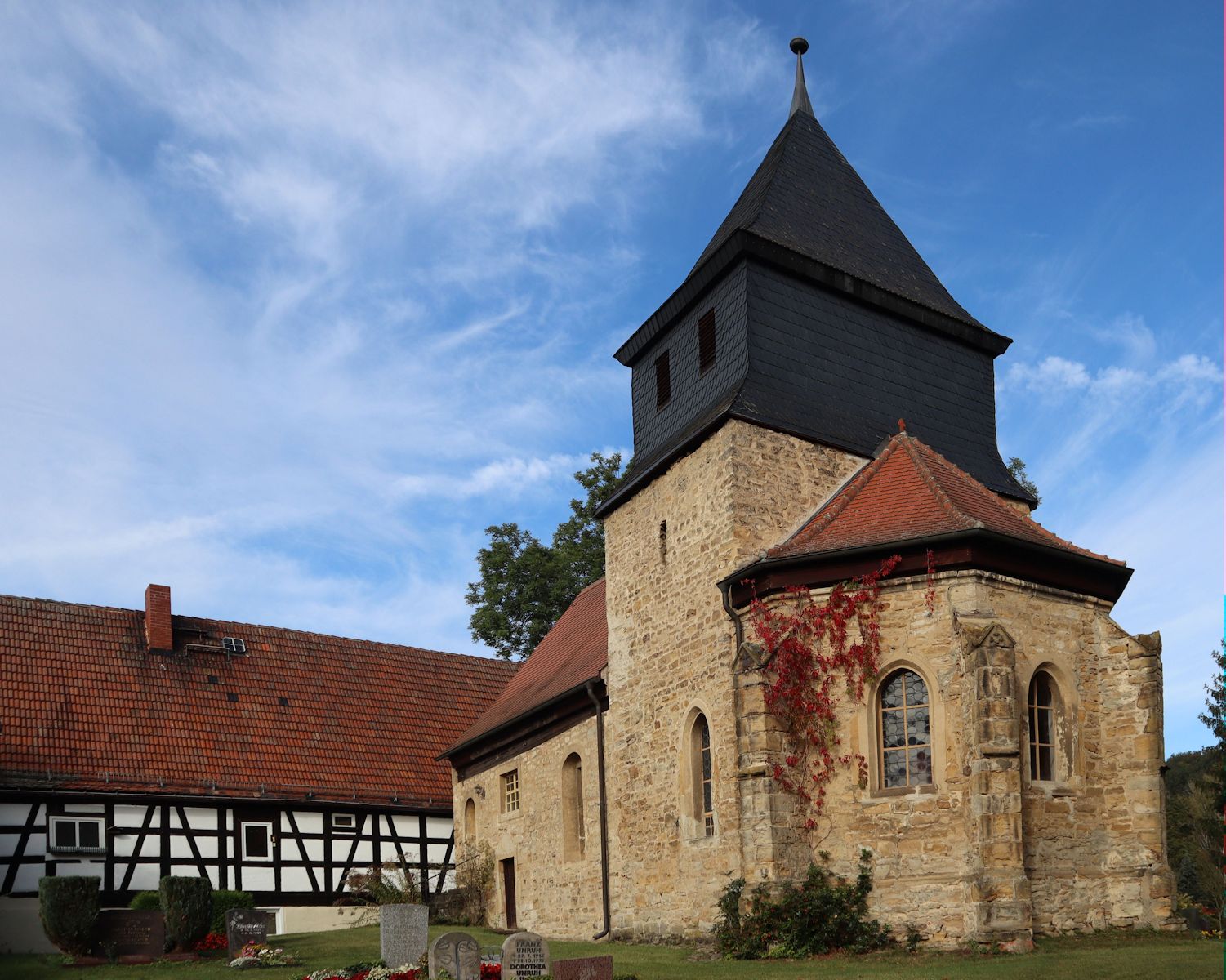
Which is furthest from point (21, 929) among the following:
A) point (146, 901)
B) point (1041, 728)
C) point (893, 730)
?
point (1041, 728)

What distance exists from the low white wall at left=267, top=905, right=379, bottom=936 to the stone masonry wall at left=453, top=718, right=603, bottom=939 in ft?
8.24

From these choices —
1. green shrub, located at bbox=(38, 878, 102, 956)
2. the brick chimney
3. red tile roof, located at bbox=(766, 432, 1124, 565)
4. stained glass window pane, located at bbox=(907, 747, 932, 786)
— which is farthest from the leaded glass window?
the brick chimney

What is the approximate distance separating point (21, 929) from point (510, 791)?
8629 mm

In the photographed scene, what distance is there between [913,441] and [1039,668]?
14.0 ft

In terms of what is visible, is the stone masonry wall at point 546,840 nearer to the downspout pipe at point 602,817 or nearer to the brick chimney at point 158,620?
the downspout pipe at point 602,817

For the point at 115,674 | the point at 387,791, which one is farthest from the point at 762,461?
the point at 115,674

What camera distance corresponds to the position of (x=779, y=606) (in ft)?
55.0

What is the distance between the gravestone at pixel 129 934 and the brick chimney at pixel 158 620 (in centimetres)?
951

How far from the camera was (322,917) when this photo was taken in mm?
24625

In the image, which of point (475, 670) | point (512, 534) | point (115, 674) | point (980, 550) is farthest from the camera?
point (512, 534)

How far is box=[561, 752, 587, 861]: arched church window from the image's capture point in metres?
21.8

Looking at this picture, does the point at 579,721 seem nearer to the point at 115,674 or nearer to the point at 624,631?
the point at 624,631

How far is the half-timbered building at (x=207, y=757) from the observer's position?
75.6 ft

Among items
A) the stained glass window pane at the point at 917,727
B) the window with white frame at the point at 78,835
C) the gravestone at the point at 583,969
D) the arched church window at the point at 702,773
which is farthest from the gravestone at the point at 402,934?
the window with white frame at the point at 78,835
